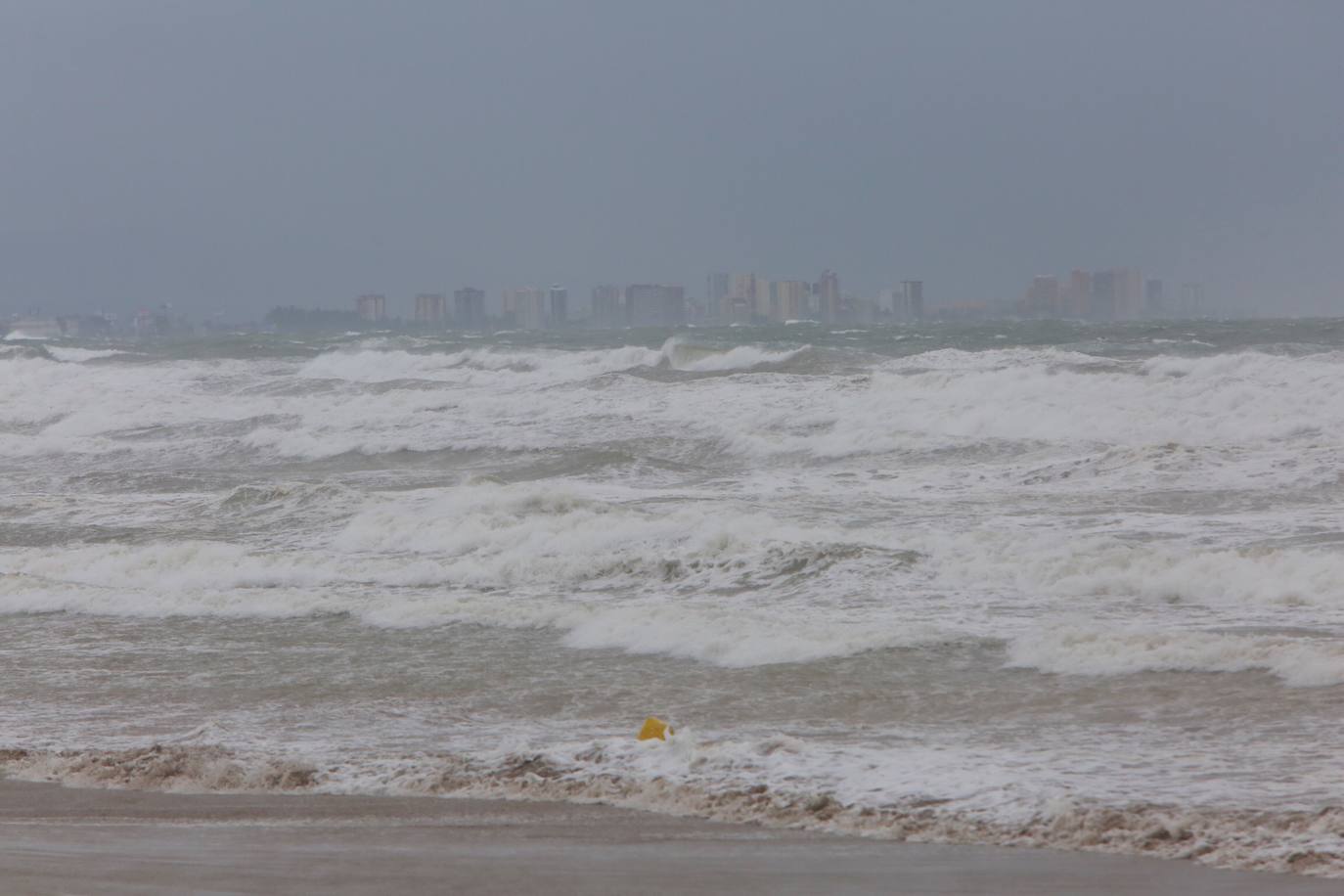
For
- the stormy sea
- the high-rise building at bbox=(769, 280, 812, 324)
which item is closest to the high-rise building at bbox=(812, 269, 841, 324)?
the high-rise building at bbox=(769, 280, 812, 324)

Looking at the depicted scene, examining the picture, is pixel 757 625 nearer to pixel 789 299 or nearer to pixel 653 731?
pixel 653 731

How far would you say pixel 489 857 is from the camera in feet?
17.3

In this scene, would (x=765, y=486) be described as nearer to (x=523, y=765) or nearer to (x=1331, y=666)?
(x=1331, y=666)

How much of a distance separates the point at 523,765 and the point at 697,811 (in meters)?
0.99

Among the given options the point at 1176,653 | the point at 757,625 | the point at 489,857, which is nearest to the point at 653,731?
the point at 489,857

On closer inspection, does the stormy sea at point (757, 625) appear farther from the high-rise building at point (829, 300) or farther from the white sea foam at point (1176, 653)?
the high-rise building at point (829, 300)

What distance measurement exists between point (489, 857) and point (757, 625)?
457 centimetres

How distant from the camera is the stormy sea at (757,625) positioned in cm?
620

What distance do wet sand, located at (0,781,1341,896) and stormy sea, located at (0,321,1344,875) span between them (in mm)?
242

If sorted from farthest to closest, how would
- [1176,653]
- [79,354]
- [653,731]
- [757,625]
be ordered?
[79,354] < [757,625] < [1176,653] < [653,731]

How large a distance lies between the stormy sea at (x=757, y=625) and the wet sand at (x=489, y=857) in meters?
0.24

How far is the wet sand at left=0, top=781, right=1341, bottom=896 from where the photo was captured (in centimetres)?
484

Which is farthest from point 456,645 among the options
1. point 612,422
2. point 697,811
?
point 612,422

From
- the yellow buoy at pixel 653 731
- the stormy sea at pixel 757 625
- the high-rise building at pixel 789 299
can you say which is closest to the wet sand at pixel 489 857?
the stormy sea at pixel 757 625
